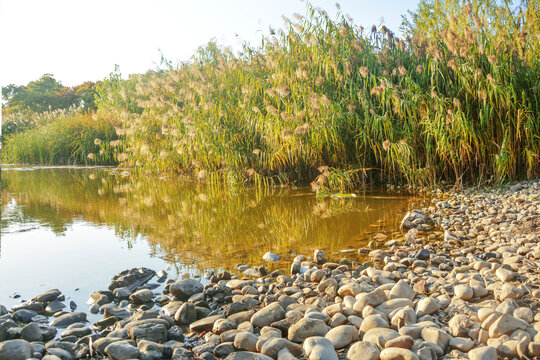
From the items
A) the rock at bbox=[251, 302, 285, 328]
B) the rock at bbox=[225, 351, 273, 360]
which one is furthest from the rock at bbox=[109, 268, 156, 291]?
the rock at bbox=[225, 351, 273, 360]

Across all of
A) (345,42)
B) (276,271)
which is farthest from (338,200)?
(276,271)

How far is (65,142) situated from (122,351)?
1526 cm

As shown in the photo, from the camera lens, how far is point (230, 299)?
2.34 metres

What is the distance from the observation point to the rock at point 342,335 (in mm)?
1734

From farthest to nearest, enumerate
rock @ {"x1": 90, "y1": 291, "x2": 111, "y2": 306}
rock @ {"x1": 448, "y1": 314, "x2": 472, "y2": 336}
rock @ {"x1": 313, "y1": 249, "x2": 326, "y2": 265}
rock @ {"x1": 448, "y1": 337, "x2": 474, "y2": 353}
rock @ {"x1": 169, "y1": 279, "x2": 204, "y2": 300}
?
rock @ {"x1": 313, "y1": 249, "x2": 326, "y2": 265} < rock @ {"x1": 169, "y1": 279, "x2": 204, "y2": 300} < rock @ {"x1": 90, "y1": 291, "x2": 111, "y2": 306} < rock @ {"x1": 448, "y1": 314, "x2": 472, "y2": 336} < rock @ {"x1": 448, "y1": 337, "x2": 474, "y2": 353}

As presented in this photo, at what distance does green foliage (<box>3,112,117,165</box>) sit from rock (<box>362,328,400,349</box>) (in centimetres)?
1293

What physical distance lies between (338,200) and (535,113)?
2.76m

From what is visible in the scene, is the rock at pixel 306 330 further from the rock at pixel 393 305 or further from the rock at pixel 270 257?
the rock at pixel 270 257

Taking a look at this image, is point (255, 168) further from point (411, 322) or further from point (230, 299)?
point (411, 322)


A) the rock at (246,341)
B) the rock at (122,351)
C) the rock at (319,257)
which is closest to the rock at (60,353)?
the rock at (122,351)

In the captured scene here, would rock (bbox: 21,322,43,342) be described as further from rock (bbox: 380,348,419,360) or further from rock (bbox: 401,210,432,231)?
rock (bbox: 401,210,432,231)

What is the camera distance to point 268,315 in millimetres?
2006

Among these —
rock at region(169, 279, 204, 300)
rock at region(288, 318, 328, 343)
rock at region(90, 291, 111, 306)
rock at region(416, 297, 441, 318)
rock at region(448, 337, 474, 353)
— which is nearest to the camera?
rock at region(448, 337, 474, 353)

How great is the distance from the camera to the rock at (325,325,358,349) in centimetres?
173
